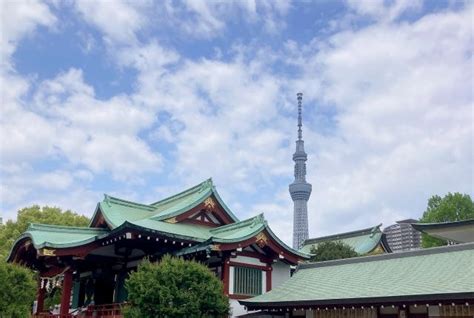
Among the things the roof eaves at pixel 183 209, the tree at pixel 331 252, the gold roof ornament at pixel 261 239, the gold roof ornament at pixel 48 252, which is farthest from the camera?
the tree at pixel 331 252

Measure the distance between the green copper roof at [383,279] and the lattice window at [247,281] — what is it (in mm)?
1863

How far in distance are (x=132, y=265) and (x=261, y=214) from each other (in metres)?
8.68

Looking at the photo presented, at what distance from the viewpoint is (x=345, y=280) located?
23281mm

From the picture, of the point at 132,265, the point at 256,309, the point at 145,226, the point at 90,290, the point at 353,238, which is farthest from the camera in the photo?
the point at 353,238

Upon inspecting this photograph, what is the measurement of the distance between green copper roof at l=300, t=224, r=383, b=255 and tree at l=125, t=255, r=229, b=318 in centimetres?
2973

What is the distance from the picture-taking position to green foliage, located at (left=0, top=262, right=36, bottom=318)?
2492 centimetres

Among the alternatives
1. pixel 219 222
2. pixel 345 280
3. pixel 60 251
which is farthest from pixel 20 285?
pixel 345 280

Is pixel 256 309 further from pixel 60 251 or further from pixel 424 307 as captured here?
pixel 60 251

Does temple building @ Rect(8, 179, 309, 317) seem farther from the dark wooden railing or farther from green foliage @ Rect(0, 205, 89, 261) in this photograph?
green foliage @ Rect(0, 205, 89, 261)

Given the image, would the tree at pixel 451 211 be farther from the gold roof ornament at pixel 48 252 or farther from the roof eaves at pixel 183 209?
the gold roof ornament at pixel 48 252

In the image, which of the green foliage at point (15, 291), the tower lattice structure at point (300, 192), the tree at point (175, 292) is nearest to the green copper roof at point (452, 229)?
the tree at point (175, 292)

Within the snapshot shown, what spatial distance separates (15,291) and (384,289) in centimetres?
1738

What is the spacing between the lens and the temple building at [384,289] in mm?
18469

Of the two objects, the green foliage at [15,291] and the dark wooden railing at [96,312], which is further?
the dark wooden railing at [96,312]
